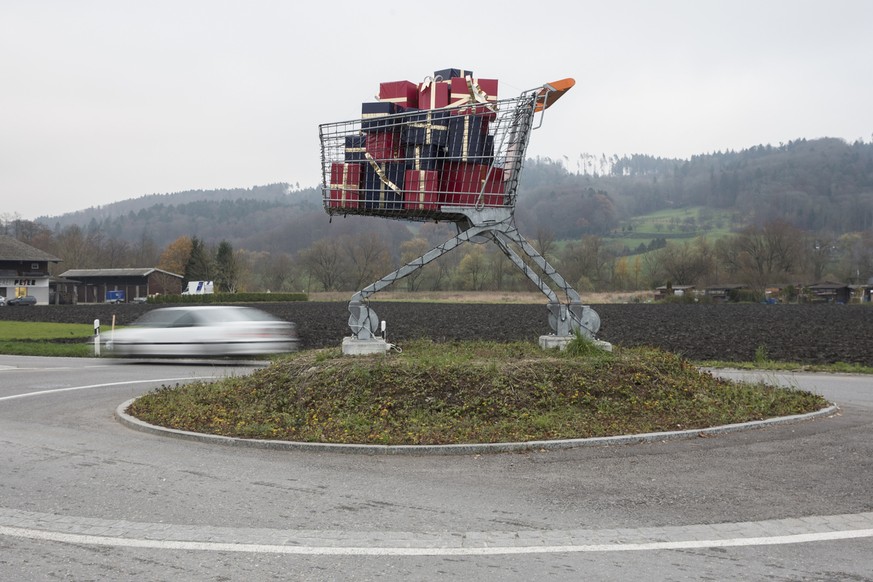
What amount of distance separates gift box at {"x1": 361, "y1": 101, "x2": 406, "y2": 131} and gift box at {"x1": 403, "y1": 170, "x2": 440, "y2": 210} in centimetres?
78

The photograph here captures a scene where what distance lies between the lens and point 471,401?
30.4 feet

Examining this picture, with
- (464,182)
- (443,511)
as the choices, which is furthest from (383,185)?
(443,511)

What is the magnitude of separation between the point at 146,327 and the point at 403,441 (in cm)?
1349

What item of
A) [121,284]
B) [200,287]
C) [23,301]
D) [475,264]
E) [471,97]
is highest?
[475,264]

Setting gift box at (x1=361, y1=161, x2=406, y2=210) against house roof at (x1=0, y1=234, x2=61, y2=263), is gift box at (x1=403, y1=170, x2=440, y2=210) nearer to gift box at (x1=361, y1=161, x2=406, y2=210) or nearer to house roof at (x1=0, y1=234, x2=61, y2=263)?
gift box at (x1=361, y1=161, x2=406, y2=210)

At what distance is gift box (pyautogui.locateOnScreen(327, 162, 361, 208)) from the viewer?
1098 centimetres

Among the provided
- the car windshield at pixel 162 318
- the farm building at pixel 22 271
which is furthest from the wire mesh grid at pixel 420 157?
the farm building at pixel 22 271

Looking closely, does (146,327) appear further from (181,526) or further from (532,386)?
(181,526)

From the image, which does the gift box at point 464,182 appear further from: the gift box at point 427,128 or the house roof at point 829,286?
the house roof at point 829,286

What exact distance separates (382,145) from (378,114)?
45 centimetres

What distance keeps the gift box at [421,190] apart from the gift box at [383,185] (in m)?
0.09

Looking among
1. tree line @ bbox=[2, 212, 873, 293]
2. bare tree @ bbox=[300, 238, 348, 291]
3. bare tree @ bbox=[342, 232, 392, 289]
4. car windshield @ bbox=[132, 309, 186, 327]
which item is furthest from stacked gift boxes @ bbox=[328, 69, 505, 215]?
bare tree @ bbox=[300, 238, 348, 291]

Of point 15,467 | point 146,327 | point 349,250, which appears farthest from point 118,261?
point 15,467

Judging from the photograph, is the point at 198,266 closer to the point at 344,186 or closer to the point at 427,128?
the point at 344,186
